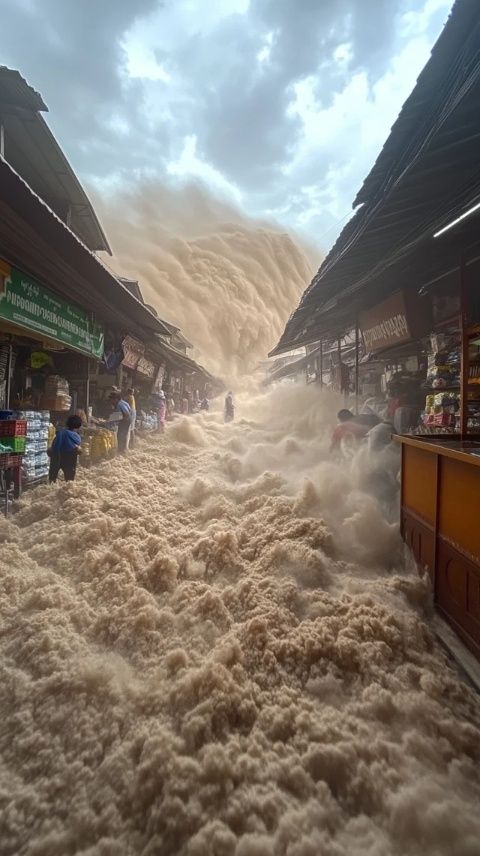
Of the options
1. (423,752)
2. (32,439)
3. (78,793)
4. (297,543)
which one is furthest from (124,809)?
(32,439)

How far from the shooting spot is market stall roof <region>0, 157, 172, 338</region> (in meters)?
3.50

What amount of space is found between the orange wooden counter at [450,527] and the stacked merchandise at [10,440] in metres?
5.48

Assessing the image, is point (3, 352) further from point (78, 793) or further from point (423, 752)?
point (423, 752)

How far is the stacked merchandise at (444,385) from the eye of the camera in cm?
571

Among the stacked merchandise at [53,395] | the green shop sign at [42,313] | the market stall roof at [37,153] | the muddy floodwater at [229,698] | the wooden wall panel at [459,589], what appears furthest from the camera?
the stacked merchandise at [53,395]

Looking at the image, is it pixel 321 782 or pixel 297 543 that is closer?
pixel 321 782

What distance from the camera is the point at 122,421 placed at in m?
8.80

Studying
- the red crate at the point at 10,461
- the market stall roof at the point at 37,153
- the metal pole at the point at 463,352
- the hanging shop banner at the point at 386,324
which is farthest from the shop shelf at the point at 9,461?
the hanging shop banner at the point at 386,324

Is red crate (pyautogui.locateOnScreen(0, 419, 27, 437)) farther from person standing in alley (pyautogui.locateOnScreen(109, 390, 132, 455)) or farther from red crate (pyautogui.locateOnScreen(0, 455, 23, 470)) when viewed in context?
person standing in alley (pyautogui.locateOnScreen(109, 390, 132, 455))

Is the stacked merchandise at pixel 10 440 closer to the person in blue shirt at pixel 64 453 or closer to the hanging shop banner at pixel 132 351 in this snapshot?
the person in blue shirt at pixel 64 453

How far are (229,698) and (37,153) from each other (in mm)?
9717

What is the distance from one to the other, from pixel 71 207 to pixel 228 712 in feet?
36.2

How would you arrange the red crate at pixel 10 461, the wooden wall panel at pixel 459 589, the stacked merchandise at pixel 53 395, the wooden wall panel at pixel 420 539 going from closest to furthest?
the wooden wall panel at pixel 459 589
the wooden wall panel at pixel 420 539
the red crate at pixel 10 461
the stacked merchandise at pixel 53 395

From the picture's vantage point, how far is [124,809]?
62.9 inches
